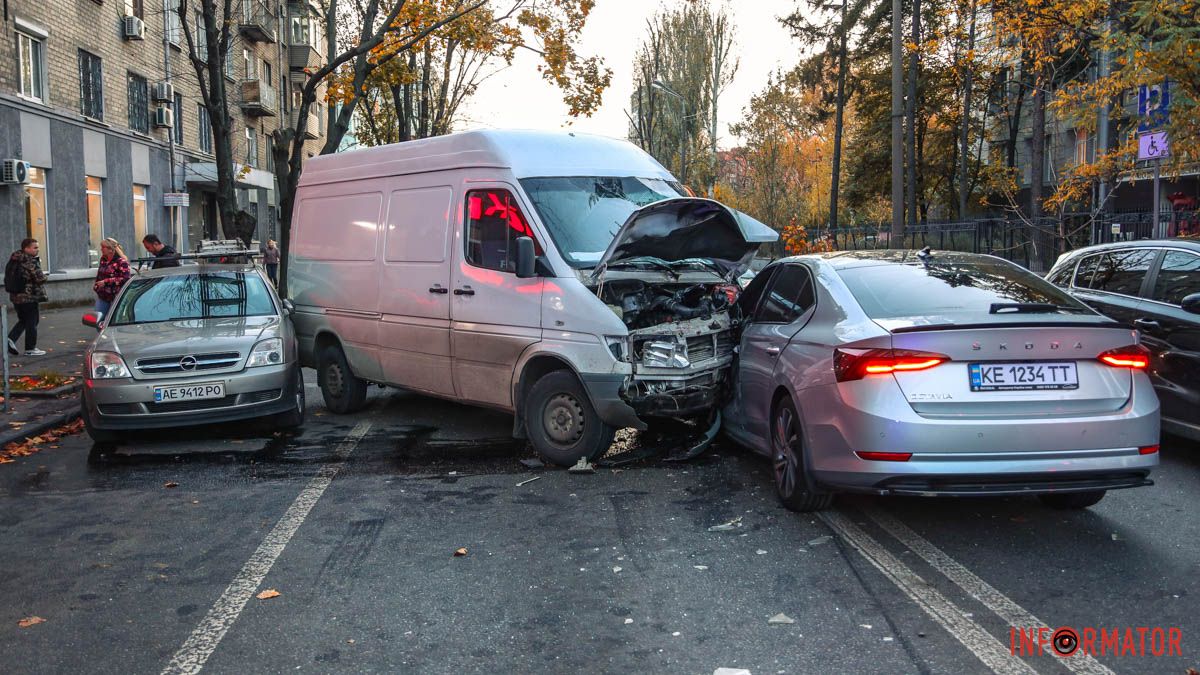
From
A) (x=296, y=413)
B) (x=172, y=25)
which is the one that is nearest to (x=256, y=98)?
(x=172, y=25)

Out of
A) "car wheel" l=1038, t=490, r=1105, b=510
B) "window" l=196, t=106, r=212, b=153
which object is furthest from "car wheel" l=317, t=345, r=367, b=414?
"window" l=196, t=106, r=212, b=153

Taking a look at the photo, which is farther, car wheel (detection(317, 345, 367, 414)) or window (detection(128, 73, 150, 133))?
window (detection(128, 73, 150, 133))

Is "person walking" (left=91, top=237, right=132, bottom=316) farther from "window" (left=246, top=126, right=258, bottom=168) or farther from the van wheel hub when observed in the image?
"window" (left=246, top=126, right=258, bottom=168)

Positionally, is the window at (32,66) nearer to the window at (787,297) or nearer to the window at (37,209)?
the window at (37,209)

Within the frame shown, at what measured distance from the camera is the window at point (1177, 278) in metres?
7.54

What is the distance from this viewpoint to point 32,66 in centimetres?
2353

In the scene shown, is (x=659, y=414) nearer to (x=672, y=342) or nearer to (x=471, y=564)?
(x=672, y=342)

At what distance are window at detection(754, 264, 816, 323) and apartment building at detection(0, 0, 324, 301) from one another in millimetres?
13751

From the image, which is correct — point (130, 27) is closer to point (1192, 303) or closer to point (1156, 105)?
point (1156, 105)

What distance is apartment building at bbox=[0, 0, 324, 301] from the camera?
2266 cm

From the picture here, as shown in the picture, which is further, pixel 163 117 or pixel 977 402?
pixel 163 117

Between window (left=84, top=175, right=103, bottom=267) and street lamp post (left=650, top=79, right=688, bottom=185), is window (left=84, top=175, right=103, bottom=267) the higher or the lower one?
the lower one

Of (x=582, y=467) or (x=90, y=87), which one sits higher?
(x=90, y=87)

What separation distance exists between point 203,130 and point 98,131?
32.7 feet
